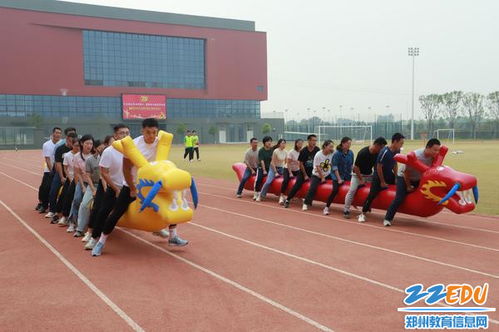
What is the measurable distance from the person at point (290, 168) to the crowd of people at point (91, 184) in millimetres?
4553

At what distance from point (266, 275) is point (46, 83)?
62.2m

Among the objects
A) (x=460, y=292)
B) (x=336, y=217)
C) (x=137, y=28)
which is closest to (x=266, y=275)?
(x=460, y=292)

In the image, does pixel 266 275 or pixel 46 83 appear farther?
pixel 46 83

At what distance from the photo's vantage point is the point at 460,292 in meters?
5.23

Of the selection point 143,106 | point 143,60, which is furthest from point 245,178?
point 143,60

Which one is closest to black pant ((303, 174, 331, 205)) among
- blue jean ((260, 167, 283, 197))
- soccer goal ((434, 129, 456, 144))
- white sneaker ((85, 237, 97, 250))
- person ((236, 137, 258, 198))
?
blue jean ((260, 167, 283, 197))

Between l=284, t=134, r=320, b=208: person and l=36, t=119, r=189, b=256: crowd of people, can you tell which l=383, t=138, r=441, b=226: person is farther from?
l=36, t=119, r=189, b=256: crowd of people

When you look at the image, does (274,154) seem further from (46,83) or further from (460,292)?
(46,83)

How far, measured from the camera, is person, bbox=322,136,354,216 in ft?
33.9

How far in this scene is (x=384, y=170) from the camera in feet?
31.0

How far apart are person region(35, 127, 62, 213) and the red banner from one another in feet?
186

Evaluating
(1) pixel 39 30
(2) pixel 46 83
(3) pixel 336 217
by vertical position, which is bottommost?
(3) pixel 336 217

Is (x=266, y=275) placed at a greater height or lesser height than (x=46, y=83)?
lesser

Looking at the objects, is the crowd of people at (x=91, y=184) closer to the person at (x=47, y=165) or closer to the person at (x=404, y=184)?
the person at (x=47, y=165)
